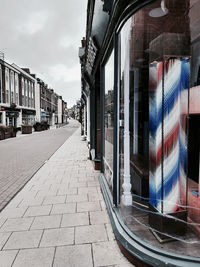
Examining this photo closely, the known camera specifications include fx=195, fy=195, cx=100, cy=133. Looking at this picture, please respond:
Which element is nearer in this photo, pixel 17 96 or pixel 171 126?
pixel 171 126

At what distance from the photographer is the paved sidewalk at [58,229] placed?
222 centimetres

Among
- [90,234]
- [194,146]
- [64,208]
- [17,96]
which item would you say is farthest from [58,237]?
[17,96]

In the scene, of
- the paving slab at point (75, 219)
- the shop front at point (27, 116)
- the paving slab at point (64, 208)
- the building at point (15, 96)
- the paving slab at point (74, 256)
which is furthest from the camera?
the shop front at point (27, 116)

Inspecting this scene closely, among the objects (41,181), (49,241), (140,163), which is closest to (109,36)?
(140,163)

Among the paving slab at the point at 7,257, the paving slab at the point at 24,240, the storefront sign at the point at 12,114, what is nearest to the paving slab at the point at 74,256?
the paving slab at the point at 24,240

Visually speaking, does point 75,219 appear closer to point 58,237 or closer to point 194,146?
point 58,237

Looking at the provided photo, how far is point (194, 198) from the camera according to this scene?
8.32 ft

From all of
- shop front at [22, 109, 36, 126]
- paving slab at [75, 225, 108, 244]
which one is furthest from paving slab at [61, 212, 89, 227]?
shop front at [22, 109, 36, 126]

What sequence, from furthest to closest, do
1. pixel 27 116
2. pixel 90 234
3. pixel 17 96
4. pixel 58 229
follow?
pixel 27 116, pixel 17 96, pixel 58 229, pixel 90 234

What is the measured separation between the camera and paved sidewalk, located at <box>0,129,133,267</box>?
222 centimetres

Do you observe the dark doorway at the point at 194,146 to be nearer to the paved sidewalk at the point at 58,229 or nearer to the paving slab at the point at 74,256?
the paved sidewalk at the point at 58,229

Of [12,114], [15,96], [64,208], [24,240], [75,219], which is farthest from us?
[15,96]

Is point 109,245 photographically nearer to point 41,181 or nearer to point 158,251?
point 158,251

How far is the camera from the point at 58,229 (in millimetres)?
2854
